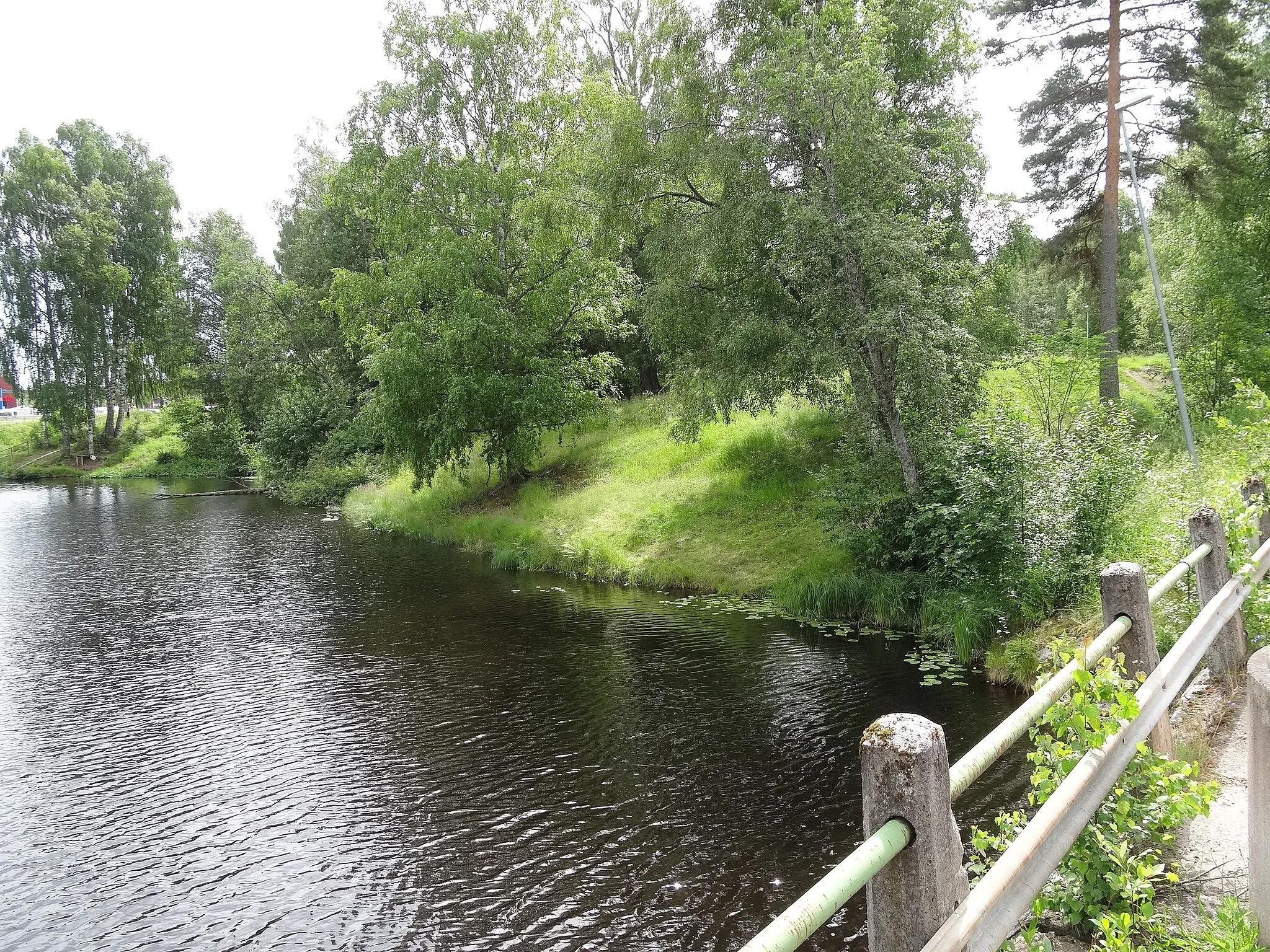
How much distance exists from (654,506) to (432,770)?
12.6 meters

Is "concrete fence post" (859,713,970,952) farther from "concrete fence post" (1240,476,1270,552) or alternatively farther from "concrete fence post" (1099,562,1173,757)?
"concrete fence post" (1240,476,1270,552)

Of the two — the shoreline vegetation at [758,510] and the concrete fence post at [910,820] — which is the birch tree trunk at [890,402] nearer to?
the shoreline vegetation at [758,510]

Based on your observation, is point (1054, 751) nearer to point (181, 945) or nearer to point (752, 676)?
point (181, 945)

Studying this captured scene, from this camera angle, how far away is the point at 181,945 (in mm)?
6105

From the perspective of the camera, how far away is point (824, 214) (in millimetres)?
13734

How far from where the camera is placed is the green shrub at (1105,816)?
3348mm

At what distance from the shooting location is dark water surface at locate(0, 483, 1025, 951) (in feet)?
21.1

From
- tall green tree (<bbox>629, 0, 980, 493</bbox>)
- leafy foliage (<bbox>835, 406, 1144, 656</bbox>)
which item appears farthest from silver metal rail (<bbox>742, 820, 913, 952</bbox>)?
tall green tree (<bbox>629, 0, 980, 493</bbox>)

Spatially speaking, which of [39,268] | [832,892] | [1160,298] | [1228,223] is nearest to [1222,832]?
[832,892]

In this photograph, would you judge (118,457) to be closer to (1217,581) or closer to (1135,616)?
(1217,581)

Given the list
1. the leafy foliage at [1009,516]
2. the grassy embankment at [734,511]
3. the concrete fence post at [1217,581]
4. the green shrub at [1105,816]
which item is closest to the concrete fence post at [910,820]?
the green shrub at [1105,816]

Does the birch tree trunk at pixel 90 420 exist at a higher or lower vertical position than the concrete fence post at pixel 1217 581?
higher

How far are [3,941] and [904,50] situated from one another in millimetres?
20402

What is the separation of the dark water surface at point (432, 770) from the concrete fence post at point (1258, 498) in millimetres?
3273
